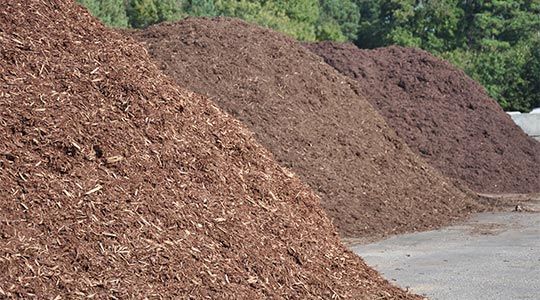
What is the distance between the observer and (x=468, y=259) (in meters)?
10.3

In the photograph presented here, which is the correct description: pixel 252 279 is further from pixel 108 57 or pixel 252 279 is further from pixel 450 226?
A: pixel 450 226

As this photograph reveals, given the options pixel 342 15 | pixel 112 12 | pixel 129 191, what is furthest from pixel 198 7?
pixel 129 191

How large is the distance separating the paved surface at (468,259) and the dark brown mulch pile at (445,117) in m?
3.73

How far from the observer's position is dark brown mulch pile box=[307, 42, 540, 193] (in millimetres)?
17359

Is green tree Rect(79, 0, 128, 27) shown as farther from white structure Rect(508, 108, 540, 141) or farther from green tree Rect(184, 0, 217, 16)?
white structure Rect(508, 108, 540, 141)

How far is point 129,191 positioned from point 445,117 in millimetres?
13335

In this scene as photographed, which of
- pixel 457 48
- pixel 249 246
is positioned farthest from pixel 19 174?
pixel 457 48

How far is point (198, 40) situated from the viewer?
14.5 metres

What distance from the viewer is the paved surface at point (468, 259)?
8.58 m

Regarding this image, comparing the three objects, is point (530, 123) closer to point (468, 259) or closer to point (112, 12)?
point (468, 259)

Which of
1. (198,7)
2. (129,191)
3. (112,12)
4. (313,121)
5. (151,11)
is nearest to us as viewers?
(129,191)

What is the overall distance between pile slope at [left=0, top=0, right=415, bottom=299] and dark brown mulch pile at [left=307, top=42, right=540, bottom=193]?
10155mm

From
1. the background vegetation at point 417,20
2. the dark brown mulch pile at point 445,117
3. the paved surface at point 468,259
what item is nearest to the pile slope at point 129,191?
the paved surface at point 468,259

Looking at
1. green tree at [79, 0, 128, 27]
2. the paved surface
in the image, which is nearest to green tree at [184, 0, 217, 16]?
green tree at [79, 0, 128, 27]
